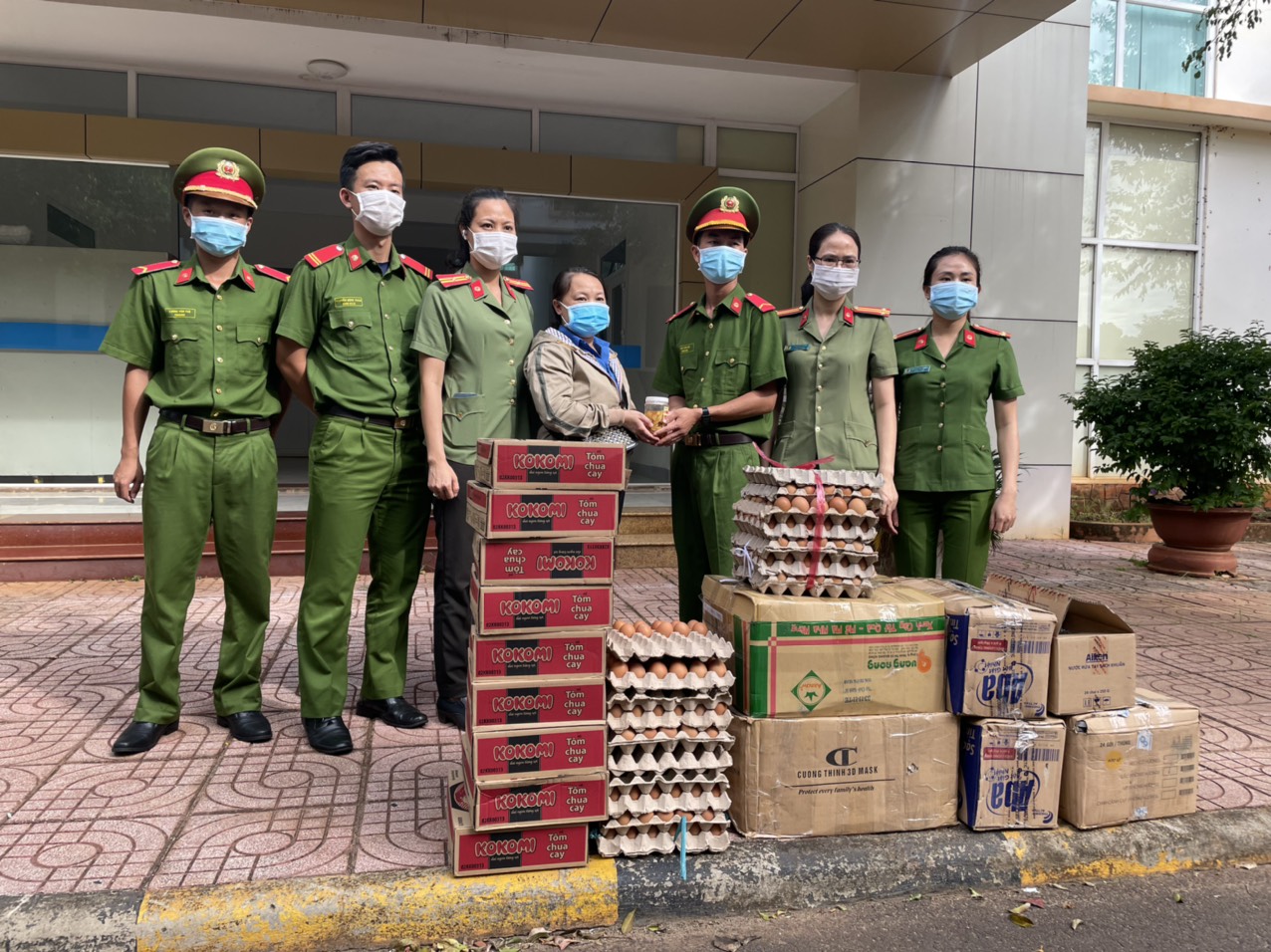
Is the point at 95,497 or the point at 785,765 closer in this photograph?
the point at 785,765

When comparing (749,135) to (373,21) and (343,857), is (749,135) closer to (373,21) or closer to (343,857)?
(373,21)

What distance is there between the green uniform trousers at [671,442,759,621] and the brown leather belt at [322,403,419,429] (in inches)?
43.6

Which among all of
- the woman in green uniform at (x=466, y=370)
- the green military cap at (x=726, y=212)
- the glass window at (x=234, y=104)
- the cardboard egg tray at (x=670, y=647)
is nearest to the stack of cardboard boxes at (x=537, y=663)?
the cardboard egg tray at (x=670, y=647)

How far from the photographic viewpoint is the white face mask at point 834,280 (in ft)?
11.7

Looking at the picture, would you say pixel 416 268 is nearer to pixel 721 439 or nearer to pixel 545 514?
pixel 721 439

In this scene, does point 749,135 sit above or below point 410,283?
above

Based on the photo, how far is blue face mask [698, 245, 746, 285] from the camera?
3.54 m

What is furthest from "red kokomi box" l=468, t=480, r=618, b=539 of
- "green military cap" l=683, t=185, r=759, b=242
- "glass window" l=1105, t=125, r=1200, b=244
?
"glass window" l=1105, t=125, r=1200, b=244

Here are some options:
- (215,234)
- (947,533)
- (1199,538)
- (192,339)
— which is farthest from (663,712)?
(1199,538)

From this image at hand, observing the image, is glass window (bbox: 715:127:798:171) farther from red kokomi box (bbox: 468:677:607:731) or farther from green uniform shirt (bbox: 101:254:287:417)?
red kokomi box (bbox: 468:677:607:731)

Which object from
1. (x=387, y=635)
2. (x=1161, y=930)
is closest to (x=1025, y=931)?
(x=1161, y=930)

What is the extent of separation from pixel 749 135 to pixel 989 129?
2.33 m

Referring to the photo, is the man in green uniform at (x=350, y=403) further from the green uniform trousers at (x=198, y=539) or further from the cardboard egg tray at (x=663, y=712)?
the cardboard egg tray at (x=663, y=712)

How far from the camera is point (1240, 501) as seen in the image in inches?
308
